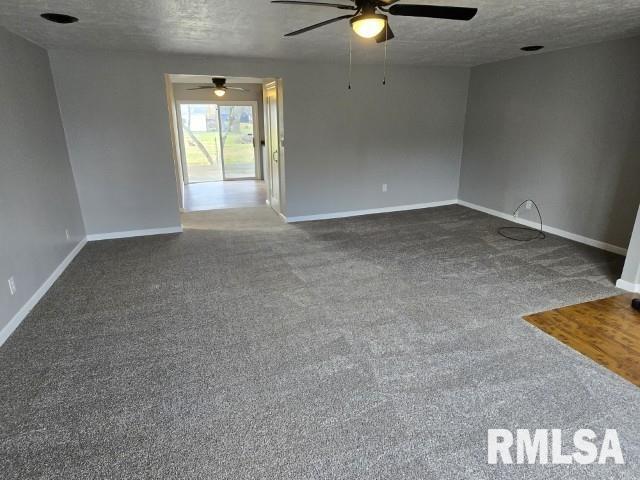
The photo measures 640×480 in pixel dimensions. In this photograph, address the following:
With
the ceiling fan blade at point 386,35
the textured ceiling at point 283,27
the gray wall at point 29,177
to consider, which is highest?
the textured ceiling at point 283,27

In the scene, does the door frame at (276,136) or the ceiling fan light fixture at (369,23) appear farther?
the door frame at (276,136)

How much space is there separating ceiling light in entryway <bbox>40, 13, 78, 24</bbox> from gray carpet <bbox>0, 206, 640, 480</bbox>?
7.37 ft

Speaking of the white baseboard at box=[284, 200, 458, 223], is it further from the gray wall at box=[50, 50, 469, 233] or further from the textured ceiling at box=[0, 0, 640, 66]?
the textured ceiling at box=[0, 0, 640, 66]

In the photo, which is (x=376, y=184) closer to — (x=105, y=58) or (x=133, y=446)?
(x=105, y=58)

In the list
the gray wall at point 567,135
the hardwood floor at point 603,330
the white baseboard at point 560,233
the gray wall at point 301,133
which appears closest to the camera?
the hardwood floor at point 603,330

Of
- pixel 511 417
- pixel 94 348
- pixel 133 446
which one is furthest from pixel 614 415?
pixel 94 348

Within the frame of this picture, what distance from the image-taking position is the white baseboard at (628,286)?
10.9ft

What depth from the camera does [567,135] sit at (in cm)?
460

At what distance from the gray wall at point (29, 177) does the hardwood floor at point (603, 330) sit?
4.05m

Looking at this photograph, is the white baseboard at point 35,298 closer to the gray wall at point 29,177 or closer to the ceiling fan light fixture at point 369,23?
the gray wall at point 29,177

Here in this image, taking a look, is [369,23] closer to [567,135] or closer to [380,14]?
[380,14]

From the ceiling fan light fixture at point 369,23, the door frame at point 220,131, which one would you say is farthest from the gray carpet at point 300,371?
the door frame at point 220,131

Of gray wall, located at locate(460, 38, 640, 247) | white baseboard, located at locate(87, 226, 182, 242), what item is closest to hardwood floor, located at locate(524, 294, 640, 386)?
gray wall, located at locate(460, 38, 640, 247)

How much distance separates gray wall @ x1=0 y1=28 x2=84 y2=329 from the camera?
9.38ft
